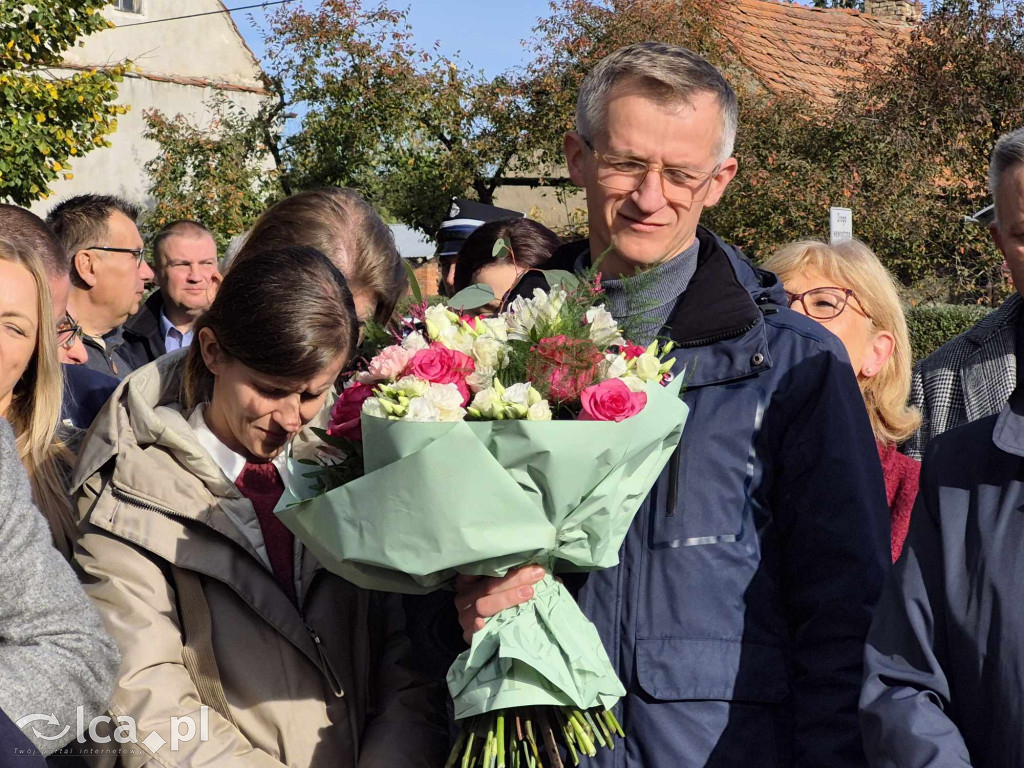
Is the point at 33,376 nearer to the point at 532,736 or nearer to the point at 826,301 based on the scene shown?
the point at 532,736

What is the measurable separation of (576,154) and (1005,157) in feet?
3.81

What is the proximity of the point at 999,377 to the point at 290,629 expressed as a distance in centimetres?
253

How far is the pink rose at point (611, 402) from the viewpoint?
6.66 feet

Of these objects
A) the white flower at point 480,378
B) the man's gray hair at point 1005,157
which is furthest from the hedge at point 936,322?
the white flower at point 480,378

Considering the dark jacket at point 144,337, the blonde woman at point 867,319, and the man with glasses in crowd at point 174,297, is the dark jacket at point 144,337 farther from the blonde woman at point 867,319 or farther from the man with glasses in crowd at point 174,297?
the blonde woman at point 867,319

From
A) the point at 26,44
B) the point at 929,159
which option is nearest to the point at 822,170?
the point at 929,159

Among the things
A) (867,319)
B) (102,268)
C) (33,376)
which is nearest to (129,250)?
(102,268)

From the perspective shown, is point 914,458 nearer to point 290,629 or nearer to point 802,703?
point 802,703

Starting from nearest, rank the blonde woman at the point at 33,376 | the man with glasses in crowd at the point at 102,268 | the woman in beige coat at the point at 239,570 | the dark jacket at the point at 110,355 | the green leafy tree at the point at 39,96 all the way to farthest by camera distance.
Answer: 1. the woman in beige coat at the point at 239,570
2. the blonde woman at the point at 33,376
3. the dark jacket at the point at 110,355
4. the man with glasses in crowd at the point at 102,268
5. the green leafy tree at the point at 39,96

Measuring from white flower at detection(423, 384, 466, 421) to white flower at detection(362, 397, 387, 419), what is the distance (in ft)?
0.30

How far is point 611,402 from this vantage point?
6.68 feet

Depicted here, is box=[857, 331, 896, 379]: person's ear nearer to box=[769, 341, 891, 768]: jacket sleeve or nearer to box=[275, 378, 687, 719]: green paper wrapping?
box=[769, 341, 891, 768]: jacket sleeve

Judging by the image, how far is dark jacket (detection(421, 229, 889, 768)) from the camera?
2.16 meters

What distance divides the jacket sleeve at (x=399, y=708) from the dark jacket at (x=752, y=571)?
50 cm
